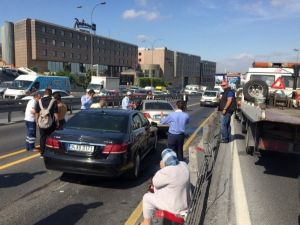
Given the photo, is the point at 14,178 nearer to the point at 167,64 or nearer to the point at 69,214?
the point at 69,214

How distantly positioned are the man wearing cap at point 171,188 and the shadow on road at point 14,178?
11.8ft

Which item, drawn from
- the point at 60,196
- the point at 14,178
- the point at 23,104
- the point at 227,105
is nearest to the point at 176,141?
the point at 60,196

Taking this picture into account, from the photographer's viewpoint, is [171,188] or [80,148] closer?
[171,188]

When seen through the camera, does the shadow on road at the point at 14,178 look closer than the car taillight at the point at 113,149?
No

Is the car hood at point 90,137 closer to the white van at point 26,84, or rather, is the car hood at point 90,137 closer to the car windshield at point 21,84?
the white van at point 26,84

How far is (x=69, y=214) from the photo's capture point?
557cm

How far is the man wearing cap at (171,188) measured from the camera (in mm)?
4129

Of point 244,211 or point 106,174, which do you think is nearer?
point 244,211

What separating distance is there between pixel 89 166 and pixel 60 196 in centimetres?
70

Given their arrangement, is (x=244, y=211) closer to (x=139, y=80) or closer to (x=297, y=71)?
A: (x=297, y=71)

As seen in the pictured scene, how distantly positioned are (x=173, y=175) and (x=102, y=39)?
386ft

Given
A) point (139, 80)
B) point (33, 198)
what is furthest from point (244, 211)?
point (139, 80)

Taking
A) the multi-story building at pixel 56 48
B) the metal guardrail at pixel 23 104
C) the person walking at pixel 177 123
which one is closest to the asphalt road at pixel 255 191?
the person walking at pixel 177 123

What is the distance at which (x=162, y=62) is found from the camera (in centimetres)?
14688
